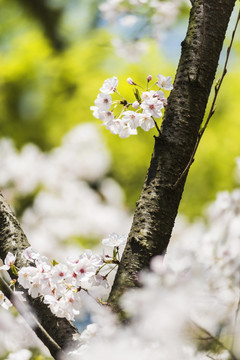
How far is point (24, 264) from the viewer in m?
0.98

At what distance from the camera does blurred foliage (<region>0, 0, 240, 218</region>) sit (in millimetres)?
3320

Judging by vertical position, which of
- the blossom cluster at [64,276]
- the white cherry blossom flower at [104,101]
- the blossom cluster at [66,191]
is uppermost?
the blossom cluster at [66,191]

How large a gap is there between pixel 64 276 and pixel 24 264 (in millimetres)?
92

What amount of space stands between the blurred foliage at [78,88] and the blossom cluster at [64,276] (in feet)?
7.60

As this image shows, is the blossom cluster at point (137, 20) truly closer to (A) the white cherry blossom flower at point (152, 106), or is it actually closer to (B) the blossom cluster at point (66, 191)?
(B) the blossom cluster at point (66, 191)

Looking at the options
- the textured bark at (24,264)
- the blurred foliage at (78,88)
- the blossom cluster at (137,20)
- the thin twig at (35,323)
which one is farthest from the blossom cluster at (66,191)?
the thin twig at (35,323)

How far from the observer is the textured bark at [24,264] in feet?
2.92

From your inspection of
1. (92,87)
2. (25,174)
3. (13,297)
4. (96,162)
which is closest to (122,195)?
(96,162)

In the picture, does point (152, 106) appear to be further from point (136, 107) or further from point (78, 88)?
point (78, 88)

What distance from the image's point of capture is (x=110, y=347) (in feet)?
2.24

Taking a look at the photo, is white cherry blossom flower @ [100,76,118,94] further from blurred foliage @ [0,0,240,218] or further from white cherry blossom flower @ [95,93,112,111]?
blurred foliage @ [0,0,240,218]

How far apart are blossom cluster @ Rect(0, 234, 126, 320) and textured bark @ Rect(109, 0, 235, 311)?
0.29 ft

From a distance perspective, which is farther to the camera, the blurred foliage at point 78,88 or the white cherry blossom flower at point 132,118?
the blurred foliage at point 78,88

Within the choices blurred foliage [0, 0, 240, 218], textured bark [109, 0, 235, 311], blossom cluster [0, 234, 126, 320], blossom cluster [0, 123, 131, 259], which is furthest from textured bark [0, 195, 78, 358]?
blurred foliage [0, 0, 240, 218]
